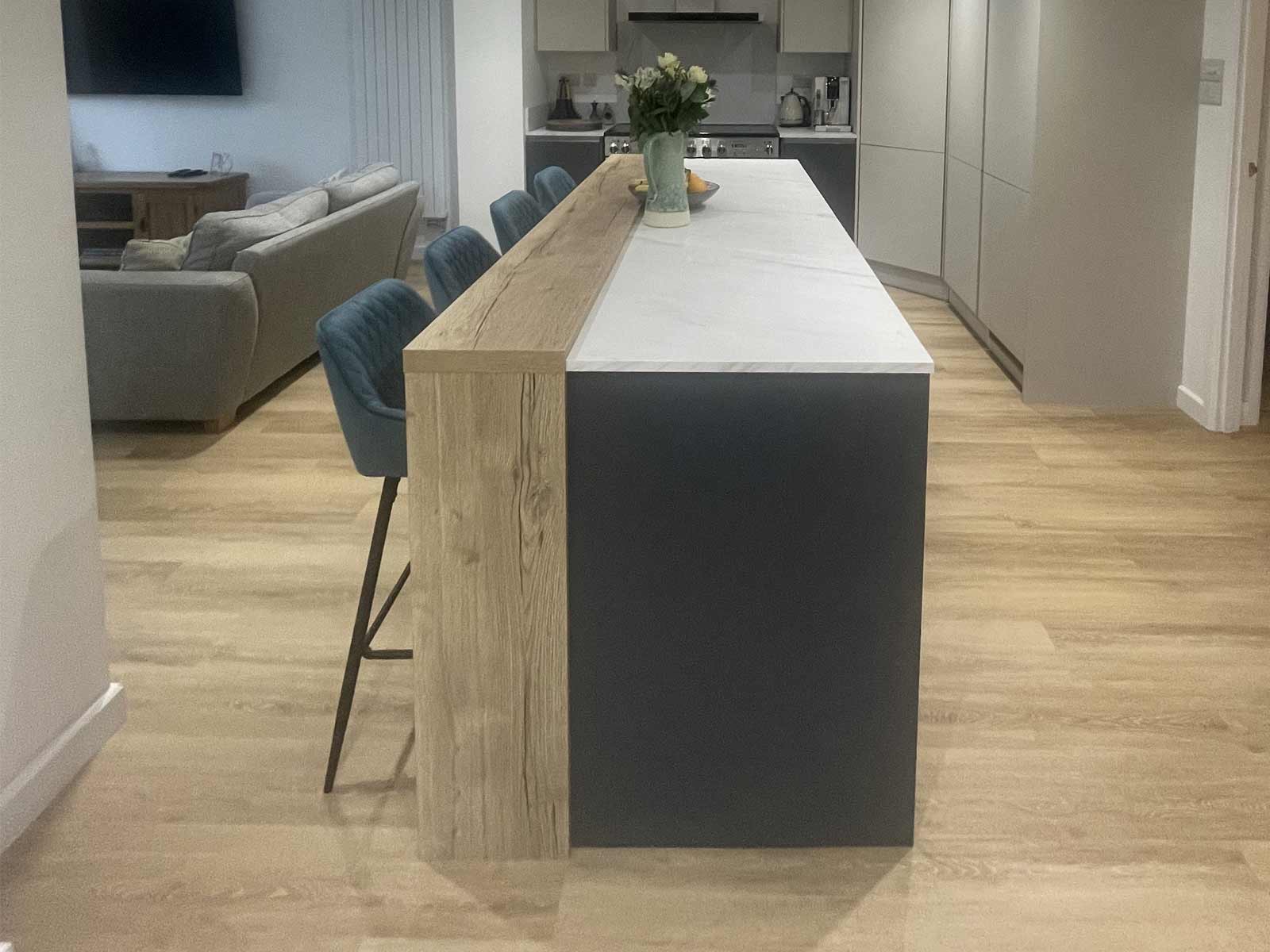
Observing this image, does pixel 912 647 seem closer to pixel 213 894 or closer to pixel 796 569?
pixel 796 569

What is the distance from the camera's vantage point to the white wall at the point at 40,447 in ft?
8.20

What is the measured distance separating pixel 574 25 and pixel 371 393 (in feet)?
20.1

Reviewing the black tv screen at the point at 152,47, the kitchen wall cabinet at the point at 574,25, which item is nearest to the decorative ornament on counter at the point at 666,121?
the kitchen wall cabinet at the point at 574,25

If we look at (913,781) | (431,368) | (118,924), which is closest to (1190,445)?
(913,781)

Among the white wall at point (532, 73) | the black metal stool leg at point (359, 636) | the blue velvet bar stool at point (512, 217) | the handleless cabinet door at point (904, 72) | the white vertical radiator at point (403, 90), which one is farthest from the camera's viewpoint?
the white vertical radiator at point (403, 90)

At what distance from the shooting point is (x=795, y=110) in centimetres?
856

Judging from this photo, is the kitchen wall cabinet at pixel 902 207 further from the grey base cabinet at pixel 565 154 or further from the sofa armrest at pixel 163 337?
the sofa armrest at pixel 163 337

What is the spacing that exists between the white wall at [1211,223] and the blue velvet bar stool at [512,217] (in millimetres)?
2356

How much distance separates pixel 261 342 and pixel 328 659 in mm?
2354

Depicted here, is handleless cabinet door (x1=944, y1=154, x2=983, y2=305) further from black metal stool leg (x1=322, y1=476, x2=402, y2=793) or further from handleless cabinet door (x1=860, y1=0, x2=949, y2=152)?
black metal stool leg (x1=322, y1=476, x2=402, y2=793)

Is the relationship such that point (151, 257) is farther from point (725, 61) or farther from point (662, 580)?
point (725, 61)

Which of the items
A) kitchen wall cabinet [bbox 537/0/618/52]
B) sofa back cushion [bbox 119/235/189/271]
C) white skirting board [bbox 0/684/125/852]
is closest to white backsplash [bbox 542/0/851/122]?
kitchen wall cabinet [bbox 537/0/618/52]

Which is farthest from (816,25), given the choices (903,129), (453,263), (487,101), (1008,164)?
(453,263)

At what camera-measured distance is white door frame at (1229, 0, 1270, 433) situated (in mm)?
4816
